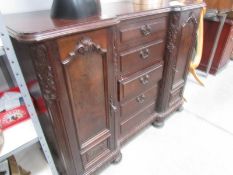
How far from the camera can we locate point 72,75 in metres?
0.75

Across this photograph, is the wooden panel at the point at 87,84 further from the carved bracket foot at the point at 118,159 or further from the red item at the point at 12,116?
the carved bracket foot at the point at 118,159

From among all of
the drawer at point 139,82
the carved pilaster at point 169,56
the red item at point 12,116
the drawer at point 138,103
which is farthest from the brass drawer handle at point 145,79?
the red item at point 12,116

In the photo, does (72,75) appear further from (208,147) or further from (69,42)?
(208,147)

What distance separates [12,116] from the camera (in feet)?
2.63

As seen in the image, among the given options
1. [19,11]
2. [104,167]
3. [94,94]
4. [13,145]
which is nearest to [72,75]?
[94,94]

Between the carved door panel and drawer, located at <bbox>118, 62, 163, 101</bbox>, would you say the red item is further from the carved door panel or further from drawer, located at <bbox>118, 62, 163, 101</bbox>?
drawer, located at <bbox>118, 62, 163, 101</bbox>

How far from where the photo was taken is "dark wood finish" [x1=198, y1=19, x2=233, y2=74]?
2.17 meters

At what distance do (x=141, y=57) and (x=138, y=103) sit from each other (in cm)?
36

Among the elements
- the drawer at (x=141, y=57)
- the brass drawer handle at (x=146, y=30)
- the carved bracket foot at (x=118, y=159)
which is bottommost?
the carved bracket foot at (x=118, y=159)

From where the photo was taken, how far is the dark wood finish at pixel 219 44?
7.13 feet

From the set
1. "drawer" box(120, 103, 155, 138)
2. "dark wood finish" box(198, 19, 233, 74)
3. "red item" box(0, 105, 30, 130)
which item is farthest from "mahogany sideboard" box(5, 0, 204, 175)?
"dark wood finish" box(198, 19, 233, 74)

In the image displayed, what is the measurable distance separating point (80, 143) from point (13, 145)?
1.07 feet

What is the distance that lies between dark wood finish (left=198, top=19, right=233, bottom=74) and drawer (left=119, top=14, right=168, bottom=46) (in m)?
1.42

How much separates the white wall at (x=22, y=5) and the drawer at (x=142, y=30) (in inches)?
21.0
